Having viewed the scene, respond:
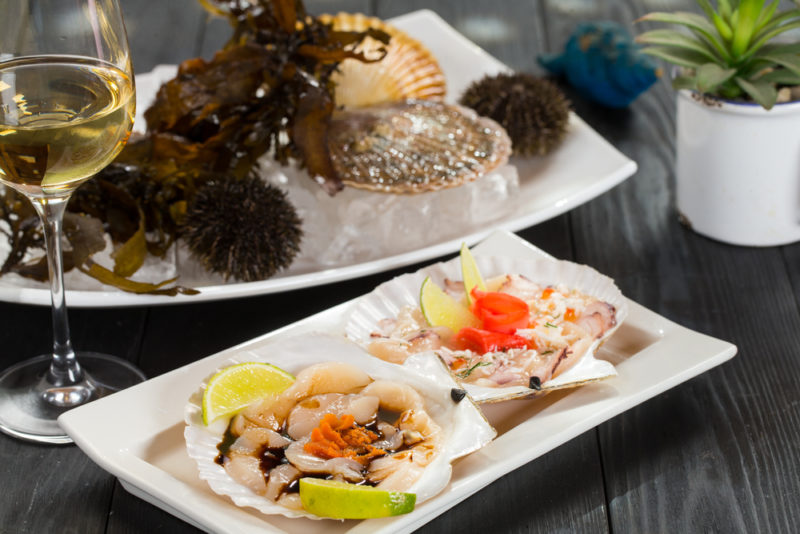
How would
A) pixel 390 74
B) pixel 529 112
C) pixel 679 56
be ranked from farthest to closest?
pixel 390 74 < pixel 529 112 < pixel 679 56

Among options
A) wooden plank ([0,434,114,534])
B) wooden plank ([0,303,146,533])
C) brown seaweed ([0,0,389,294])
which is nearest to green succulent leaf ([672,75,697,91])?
brown seaweed ([0,0,389,294])

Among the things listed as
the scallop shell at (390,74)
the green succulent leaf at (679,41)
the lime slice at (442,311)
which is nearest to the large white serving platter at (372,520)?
the lime slice at (442,311)

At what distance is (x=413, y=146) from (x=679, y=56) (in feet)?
1.69

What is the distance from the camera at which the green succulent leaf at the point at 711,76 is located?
65.6 inches

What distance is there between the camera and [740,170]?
1.76 m

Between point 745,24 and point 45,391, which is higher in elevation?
point 745,24

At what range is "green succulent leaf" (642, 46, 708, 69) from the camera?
5.72ft

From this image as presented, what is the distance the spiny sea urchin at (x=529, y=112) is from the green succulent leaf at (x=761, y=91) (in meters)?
0.42

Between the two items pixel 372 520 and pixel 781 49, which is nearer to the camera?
pixel 372 520

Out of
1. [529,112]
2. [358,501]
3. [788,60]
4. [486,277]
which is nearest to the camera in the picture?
[358,501]

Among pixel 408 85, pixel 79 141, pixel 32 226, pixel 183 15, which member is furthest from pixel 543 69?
pixel 79 141

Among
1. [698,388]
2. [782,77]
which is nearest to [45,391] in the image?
[698,388]

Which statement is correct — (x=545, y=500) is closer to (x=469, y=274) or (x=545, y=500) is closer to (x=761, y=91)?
(x=469, y=274)

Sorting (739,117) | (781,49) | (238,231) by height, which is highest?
(781,49)
